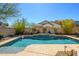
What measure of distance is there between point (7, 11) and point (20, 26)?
28cm

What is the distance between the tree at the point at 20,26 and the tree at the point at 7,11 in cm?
13

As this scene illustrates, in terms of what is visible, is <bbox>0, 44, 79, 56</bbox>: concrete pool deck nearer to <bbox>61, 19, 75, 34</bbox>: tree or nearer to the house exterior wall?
<bbox>61, 19, 75, 34</bbox>: tree

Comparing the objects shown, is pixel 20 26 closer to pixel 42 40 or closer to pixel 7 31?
pixel 7 31

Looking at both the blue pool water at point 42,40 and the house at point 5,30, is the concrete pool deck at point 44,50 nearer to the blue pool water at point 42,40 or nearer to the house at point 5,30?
the blue pool water at point 42,40

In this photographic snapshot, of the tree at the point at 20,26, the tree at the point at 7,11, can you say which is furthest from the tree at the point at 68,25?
the tree at the point at 7,11

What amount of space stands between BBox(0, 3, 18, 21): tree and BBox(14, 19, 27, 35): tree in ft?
0.42

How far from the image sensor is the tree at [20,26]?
3.01 meters

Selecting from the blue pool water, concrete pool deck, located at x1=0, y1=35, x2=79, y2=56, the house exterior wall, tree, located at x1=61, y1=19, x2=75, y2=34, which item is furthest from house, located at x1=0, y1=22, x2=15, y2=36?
tree, located at x1=61, y1=19, x2=75, y2=34

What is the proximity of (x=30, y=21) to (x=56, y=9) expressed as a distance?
387mm

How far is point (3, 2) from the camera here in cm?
302

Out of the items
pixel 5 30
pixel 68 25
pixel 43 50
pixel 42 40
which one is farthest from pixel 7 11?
pixel 68 25

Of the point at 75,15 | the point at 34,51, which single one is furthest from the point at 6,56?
the point at 75,15

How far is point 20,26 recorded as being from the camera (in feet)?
9.94

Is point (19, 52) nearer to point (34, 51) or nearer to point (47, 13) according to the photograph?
point (34, 51)
